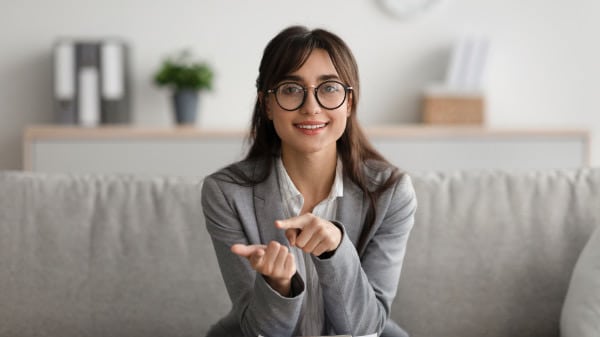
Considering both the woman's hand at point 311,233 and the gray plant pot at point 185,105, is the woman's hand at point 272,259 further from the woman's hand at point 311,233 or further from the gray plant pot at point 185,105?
the gray plant pot at point 185,105

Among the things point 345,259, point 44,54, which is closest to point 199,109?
point 44,54

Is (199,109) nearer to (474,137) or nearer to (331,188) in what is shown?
(474,137)

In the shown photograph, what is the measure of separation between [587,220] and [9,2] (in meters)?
2.98

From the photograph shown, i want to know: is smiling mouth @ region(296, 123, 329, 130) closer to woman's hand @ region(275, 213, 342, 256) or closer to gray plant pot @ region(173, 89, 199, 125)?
woman's hand @ region(275, 213, 342, 256)

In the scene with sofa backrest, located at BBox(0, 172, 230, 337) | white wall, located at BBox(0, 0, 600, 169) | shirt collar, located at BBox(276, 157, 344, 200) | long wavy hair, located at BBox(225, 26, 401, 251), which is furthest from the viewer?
white wall, located at BBox(0, 0, 600, 169)

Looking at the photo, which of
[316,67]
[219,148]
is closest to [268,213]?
[316,67]

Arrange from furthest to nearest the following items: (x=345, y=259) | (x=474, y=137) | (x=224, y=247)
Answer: (x=474, y=137) → (x=224, y=247) → (x=345, y=259)

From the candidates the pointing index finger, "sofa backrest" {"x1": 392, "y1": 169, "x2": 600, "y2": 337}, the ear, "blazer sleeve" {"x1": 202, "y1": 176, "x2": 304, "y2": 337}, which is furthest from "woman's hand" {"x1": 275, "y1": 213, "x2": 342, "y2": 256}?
"sofa backrest" {"x1": 392, "y1": 169, "x2": 600, "y2": 337}

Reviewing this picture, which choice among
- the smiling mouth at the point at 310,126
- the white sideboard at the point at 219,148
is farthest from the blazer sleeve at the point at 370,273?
the white sideboard at the point at 219,148

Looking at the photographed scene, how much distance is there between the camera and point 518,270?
2.15 metres

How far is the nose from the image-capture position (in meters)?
1.73

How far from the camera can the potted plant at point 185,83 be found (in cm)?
393

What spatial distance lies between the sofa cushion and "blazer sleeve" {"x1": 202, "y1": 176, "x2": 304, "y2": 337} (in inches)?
26.3

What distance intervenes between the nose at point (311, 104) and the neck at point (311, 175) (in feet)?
0.55
